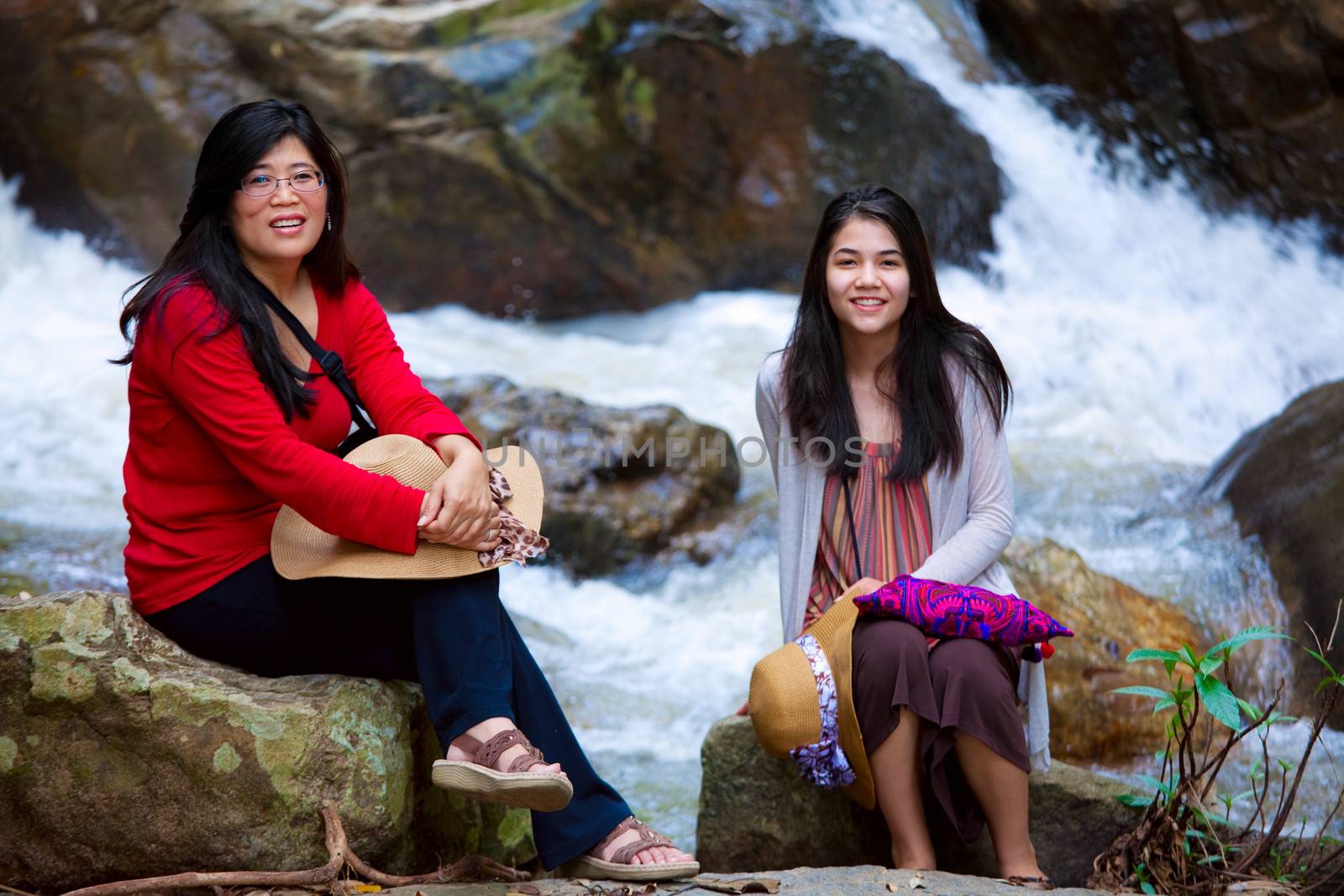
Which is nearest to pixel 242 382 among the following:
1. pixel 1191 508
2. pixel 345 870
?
pixel 345 870

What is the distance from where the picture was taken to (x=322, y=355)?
2.77 metres

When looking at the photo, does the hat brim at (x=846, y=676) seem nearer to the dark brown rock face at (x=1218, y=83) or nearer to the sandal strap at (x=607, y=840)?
the sandal strap at (x=607, y=840)

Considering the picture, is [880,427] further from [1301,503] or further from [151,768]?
[1301,503]

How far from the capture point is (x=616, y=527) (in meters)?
5.85

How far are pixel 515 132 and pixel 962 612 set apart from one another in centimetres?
703

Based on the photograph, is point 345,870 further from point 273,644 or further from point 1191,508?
point 1191,508

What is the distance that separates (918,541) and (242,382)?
1.69 m

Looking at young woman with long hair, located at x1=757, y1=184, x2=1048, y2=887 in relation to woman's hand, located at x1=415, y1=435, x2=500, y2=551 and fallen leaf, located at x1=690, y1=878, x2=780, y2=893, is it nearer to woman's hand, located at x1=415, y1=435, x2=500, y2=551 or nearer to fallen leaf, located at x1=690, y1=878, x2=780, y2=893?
Answer: fallen leaf, located at x1=690, y1=878, x2=780, y2=893

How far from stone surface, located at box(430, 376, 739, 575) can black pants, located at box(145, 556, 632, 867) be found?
3102mm

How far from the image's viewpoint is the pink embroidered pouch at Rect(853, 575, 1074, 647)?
108 inches

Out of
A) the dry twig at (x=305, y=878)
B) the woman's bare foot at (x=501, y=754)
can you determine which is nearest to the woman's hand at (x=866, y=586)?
the woman's bare foot at (x=501, y=754)

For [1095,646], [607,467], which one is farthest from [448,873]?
[607,467]

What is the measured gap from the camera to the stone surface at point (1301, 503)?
432 cm

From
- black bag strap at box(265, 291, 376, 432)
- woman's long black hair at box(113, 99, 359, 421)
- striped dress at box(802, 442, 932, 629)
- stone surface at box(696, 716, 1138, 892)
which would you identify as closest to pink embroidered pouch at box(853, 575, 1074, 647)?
striped dress at box(802, 442, 932, 629)
